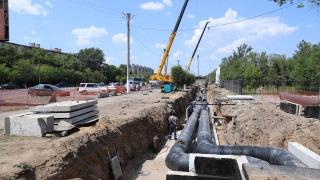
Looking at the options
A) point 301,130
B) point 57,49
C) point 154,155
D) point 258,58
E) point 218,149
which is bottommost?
point 154,155

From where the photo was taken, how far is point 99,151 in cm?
730

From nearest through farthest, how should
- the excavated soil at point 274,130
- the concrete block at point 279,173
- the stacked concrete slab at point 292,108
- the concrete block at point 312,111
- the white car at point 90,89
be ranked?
1. the concrete block at point 279,173
2. the excavated soil at point 274,130
3. the concrete block at point 312,111
4. the stacked concrete slab at point 292,108
5. the white car at point 90,89

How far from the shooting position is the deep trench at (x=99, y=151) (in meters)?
5.39

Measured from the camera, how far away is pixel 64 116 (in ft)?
25.7

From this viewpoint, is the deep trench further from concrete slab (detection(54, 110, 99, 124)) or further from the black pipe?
the black pipe

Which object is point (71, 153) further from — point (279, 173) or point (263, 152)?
point (263, 152)

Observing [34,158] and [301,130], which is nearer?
[34,158]

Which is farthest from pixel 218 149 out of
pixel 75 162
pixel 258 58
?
pixel 258 58

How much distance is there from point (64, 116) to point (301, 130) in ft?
30.2

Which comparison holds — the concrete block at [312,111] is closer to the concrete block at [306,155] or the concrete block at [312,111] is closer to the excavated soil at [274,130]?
the excavated soil at [274,130]

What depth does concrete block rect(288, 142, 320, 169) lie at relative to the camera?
5.86m

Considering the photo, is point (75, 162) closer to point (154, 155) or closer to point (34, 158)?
point (34, 158)

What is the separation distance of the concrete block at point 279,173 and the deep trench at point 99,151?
14.1 ft

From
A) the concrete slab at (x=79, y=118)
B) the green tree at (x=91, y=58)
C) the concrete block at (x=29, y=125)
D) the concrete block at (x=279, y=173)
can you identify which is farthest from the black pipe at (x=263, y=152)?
the green tree at (x=91, y=58)
